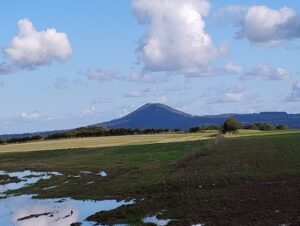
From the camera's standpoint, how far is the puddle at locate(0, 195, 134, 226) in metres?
26.2

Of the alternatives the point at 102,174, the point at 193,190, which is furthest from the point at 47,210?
the point at 102,174

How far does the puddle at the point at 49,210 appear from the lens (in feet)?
86.0

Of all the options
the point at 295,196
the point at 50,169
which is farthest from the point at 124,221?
the point at 50,169

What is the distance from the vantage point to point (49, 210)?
96.1 feet

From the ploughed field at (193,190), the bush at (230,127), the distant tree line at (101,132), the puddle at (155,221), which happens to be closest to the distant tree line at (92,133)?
the distant tree line at (101,132)

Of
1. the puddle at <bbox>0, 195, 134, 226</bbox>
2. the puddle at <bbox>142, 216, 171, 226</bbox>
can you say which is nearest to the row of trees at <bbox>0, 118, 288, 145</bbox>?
the puddle at <bbox>0, 195, 134, 226</bbox>

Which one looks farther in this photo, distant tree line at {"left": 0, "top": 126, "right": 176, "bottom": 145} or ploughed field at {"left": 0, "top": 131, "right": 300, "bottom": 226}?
distant tree line at {"left": 0, "top": 126, "right": 176, "bottom": 145}

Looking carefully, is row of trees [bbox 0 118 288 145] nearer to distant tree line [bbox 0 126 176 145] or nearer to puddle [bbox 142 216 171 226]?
distant tree line [bbox 0 126 176 145]

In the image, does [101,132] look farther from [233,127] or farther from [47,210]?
[47,210]

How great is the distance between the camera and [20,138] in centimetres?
14862

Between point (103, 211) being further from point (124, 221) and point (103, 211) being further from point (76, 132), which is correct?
point (76, 132)

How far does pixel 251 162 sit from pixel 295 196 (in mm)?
18291

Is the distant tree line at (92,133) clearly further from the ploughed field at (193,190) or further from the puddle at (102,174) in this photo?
the puddle at (102,174)

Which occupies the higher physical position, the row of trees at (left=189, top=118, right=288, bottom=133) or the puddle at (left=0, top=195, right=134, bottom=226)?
the row of trees at (left=189, top=118, right=288, bottom=133)
